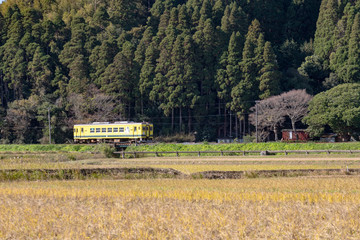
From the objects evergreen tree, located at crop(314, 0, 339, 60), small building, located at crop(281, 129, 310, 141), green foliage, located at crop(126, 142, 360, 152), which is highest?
evergreen tree, located at crop(314, 0, 339, 60)

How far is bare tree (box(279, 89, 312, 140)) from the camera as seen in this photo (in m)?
51.8

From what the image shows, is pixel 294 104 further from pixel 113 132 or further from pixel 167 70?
pixel 113 132

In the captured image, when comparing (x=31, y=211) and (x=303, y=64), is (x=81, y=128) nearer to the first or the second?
(x=303, y=64)

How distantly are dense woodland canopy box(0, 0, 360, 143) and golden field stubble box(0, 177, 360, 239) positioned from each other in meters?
42.3

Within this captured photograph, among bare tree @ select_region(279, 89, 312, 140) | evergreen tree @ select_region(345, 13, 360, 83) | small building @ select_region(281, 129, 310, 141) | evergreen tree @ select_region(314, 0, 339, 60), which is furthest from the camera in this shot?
evergreen tree @ select_region(314, 0, 339, 60)

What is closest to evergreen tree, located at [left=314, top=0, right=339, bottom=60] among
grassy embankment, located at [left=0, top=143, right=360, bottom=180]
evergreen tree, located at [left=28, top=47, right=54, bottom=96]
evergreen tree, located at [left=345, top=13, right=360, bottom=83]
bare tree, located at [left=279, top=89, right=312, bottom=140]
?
evergreen tree, located at [left=345, top=13, right=360, bottom=83]

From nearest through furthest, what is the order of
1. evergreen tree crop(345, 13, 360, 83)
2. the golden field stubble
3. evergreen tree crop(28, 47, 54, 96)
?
the golden field stubble → evergreen tree crop(345, 13, 360, 83) → evergreen tree crop(28, 47, 54, 96)

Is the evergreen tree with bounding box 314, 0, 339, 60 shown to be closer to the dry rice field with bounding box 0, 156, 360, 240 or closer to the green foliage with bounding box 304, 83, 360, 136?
the green foliage with bounding box 304, 83, 360, 136

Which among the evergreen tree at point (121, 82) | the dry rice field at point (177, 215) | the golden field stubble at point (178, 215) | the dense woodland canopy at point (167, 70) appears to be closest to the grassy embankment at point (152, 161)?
the dry rice field at point (177, 215)

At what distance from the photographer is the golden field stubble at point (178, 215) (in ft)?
27.9

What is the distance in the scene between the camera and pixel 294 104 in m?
51.8

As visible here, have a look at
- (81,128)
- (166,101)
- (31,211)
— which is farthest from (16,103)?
(31,211)

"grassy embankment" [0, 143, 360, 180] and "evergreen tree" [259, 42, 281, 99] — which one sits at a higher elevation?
"evergreen tree" [259, 42, 281, 99]

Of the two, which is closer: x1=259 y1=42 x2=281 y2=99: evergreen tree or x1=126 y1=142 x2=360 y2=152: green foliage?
x1=126 y1=142 x2=360 y2=152: green foliage
